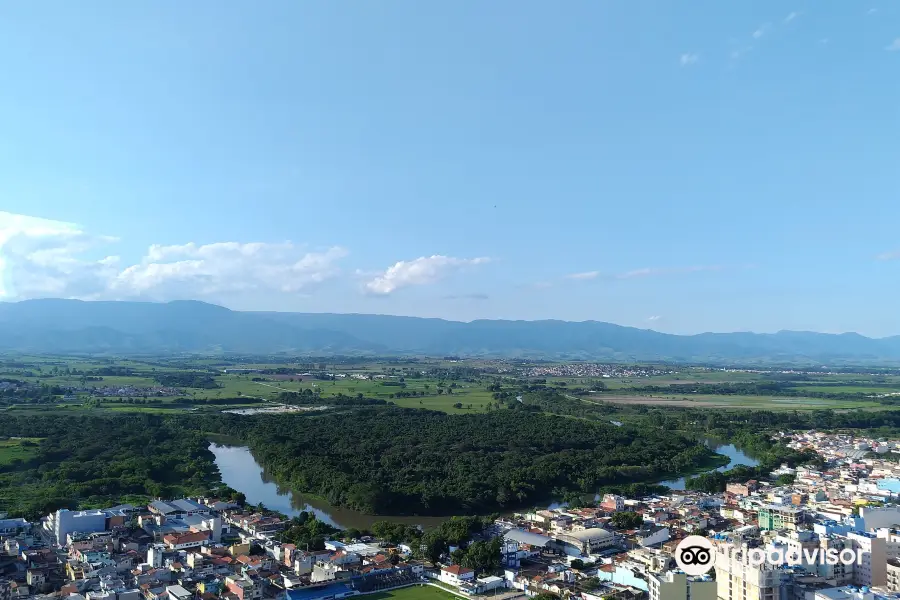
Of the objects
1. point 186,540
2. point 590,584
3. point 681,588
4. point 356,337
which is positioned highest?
point 356,337

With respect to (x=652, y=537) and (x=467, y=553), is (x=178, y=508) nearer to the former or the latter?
(x=467, y=553)

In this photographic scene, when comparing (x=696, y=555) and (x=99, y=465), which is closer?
(x=696, y=555)

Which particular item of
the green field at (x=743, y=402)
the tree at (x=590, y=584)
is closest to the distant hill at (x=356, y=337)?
the green field at (x=743, y=402)

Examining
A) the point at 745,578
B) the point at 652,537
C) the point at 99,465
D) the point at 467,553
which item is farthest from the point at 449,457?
the point at 745,578

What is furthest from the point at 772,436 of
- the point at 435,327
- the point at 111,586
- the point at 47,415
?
the point at 435,327

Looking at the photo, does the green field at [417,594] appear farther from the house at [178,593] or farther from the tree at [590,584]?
the house at [178,593]

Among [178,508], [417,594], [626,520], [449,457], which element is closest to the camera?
[417,594]

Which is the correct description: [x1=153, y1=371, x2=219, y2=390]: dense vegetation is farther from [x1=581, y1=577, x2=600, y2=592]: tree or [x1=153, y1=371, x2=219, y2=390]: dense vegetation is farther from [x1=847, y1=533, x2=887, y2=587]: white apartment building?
[x1=847, y1=533, x2=887, y2=587]: white apartment building
